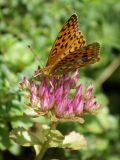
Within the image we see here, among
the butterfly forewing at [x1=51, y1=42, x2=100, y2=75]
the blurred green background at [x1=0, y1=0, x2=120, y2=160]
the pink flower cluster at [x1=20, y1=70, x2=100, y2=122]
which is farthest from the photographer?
the blurred green background at [x1=0, y1=0, x2=120, y2=160]

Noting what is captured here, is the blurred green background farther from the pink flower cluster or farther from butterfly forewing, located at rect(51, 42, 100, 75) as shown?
butterfly forewing, located at rect(51, 42, 100, 75)

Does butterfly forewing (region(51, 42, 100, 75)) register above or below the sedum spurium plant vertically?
above

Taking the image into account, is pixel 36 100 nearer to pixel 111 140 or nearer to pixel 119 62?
pixel 111 140

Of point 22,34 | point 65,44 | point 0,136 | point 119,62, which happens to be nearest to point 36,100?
point 65,44

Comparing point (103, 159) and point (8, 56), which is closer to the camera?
point (8, 56)

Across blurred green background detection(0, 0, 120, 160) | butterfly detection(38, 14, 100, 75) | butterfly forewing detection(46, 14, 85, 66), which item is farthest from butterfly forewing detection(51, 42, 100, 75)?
blurred green background detection(0, 0, 120, 160)

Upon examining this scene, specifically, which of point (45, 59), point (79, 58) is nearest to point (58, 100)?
point (79, 58)

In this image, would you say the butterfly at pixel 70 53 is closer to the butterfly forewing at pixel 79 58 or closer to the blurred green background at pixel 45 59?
the butterfly forewing at pixel 79 58

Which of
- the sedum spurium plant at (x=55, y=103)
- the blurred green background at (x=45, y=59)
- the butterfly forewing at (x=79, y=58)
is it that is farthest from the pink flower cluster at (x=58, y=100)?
the blurred green background at (x=45, y=59)
